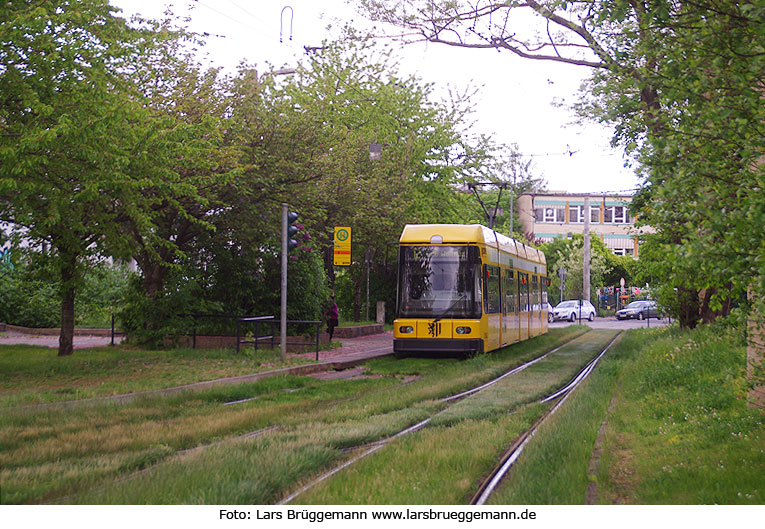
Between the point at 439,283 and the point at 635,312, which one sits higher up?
the point at 439,283

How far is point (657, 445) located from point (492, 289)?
Result: 11.2m

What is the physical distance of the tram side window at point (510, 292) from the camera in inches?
864

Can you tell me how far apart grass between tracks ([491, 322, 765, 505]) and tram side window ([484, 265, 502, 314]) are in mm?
5621

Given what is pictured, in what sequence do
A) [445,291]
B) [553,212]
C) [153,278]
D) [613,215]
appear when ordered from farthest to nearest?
[553,212], [613,215], [153,278], [445,291]

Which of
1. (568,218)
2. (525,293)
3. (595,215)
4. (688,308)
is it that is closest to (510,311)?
(525,293)

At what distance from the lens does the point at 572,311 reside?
5484 centimetres

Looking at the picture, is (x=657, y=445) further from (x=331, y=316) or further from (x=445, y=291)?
(x=331, y=316)

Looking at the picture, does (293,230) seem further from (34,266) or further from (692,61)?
(692,61)

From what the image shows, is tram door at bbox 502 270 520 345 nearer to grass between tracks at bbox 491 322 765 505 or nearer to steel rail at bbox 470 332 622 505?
steel rail at bbox 470 332 622 505

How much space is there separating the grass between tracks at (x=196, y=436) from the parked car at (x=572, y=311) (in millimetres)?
40510

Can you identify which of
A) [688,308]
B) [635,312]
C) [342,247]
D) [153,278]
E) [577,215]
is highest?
[577,215]

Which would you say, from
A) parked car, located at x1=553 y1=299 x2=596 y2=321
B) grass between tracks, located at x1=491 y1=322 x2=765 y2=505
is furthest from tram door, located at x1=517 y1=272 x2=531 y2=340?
parked car, located at x1=553 y1=299 x2=596 y2=321

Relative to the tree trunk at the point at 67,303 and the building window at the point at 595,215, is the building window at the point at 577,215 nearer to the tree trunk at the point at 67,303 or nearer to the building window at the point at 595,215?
the building window at the point at 595,215

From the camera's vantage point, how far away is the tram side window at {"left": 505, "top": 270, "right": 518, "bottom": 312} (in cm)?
2194
